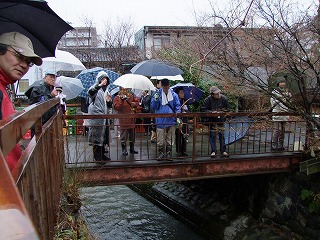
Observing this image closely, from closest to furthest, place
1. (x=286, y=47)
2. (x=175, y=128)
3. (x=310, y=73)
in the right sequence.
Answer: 1. (x=286, y=47)
2. (x=310, y=73)
3. (x=175, y=128)

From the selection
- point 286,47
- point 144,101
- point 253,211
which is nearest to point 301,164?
point 253,211

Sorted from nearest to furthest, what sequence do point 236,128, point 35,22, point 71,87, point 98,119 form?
point 35,22 < point 98,119 < point 236,128 < point 71,87

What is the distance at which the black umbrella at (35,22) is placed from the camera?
2807 millimetres

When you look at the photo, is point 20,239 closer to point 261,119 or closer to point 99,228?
point 261,119

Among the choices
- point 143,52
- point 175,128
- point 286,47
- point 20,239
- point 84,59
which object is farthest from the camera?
point 84,59

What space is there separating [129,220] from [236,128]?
469 cm

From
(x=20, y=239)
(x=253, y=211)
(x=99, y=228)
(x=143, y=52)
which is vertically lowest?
(x=99, y=228)

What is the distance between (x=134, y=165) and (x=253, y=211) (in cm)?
404

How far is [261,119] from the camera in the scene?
7.30 metres

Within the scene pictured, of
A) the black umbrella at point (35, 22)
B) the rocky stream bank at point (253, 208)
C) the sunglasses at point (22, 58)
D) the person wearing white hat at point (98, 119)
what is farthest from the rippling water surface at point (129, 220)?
the sunglasses at point (22, 58)

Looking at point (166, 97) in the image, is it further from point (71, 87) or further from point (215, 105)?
point (71, 87)

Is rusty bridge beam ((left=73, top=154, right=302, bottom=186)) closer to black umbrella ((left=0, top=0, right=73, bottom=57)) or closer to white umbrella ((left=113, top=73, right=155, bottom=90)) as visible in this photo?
white umbrella ((left=113, top=73, right=155, bottom=90))

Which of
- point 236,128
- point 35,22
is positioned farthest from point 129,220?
point 35,22

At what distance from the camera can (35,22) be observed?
3.04 metres
